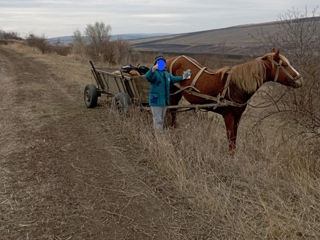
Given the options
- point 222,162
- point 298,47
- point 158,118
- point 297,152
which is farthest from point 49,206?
point 298,47

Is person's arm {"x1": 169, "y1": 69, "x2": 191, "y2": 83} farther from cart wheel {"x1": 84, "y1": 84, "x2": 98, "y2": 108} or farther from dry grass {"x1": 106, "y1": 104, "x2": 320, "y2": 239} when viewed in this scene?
cart wheel {"x1": 84, "y1": 84, "x2": 98, "y2": 108}

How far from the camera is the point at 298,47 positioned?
10039 millimetres

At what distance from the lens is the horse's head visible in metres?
5.55

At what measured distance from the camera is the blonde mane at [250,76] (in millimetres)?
5566

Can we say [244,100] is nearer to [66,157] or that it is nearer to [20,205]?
[66,157]

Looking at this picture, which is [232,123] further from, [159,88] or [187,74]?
[159,88]

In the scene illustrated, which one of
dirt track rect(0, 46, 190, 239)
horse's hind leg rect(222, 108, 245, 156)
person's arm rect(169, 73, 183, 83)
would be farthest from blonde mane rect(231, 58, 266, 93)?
dirt track rect(0, 46, 190, 239)

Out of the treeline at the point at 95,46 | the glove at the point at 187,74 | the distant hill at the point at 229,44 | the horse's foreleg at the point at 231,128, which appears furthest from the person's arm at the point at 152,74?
the treeline at the point at 95,46

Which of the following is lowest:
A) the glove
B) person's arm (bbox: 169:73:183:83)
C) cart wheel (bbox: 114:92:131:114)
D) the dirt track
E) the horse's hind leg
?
the dirt track

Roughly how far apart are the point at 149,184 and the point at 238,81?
101 inches

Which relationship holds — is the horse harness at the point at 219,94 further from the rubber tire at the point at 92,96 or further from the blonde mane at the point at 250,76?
the rubber tire at the point at 92,96

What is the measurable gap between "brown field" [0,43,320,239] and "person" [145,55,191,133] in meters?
0.30

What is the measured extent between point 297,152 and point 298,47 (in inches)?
246

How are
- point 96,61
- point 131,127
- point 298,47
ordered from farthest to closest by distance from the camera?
point 96,61
point 298,47
point 131,127
